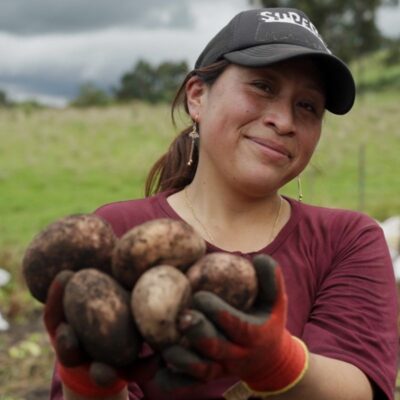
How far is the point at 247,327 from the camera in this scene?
1431 millimetres

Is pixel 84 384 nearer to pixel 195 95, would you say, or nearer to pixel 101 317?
pixel 101 317

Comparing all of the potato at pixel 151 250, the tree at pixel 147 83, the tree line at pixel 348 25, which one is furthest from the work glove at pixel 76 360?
the tree at pixel 147 83

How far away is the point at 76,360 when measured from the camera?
151 cm

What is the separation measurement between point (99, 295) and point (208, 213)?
738mm

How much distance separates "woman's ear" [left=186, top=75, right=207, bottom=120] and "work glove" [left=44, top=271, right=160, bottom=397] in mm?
828

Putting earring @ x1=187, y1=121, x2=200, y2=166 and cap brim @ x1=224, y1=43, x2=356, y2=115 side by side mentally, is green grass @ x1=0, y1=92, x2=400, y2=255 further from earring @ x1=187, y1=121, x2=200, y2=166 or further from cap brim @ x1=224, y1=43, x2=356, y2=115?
cap brim @ x1=224, y1=43, x2=356, y2=115

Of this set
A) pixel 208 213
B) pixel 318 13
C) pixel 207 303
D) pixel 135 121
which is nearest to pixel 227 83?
pixel 208 213

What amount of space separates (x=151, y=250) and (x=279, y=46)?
706 millimetres

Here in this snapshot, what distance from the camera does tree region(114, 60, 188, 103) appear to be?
34156mm

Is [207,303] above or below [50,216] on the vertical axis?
above

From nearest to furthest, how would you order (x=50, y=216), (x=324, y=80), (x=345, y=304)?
(x=345, y=304) < (x=324, y=80) < (x=50, y=216)

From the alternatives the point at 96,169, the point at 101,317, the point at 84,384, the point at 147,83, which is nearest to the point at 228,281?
the point at 101,317

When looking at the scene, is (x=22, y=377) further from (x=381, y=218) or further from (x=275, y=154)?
(x=381, y=218)

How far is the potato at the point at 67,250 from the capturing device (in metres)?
1.56
